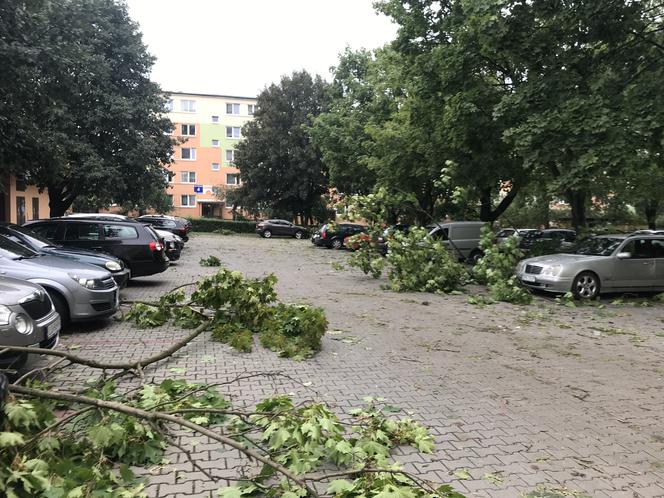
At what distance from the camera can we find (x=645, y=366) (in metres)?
6.57

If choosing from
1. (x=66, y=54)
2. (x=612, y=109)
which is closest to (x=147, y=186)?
(x=66, y=54)

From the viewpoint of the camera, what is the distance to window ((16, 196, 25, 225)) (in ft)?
93.3

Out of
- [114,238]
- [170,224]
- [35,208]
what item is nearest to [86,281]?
[114,238]

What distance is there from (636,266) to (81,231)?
12900 mm

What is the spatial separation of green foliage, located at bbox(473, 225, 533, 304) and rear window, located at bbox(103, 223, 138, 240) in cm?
847

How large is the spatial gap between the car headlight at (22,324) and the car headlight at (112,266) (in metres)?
4.60

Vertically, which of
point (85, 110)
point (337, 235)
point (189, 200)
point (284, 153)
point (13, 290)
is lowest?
point (337, 235)

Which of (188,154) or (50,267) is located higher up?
(188,154)

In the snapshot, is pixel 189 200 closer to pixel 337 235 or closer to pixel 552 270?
pixel 337 235

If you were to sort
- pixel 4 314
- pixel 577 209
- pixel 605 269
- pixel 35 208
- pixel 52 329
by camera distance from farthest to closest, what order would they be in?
pixel 35 208, pixel 577 209, pixel 605 269, pixel 52 329, pixel 4 314

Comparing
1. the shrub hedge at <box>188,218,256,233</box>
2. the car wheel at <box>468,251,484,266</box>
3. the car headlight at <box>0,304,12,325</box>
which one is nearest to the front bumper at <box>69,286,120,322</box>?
the car headlight at <box>0,304,12,325</box>

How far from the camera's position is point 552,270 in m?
12.0

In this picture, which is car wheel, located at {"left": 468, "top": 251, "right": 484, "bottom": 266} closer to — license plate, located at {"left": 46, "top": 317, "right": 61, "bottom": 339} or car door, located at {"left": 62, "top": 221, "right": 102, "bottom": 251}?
car door, located at {"left": 62, "top": 221, "right": 102, "bottom": 251}

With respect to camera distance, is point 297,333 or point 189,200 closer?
point 297,333
